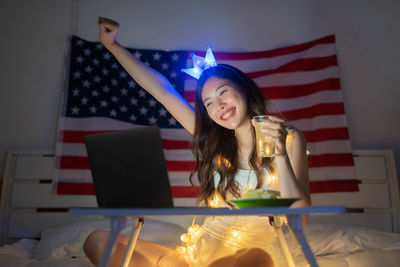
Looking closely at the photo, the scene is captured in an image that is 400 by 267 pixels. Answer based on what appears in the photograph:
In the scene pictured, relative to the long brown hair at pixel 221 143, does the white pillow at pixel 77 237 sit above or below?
below

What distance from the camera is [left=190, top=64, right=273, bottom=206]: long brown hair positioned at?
5.85 feet

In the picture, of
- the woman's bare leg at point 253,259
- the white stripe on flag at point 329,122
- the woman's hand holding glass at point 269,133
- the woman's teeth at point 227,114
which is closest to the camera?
the woman's hand holding glass at point 269,133

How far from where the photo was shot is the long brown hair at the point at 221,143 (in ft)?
5.85

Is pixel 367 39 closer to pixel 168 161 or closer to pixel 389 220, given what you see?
pixel 389 220

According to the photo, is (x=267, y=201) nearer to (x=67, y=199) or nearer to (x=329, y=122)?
(x=329, y=122)

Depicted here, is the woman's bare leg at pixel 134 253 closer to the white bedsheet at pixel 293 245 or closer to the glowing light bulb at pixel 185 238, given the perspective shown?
the glowing light bulb at pixel 185 238

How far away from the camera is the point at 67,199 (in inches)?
121

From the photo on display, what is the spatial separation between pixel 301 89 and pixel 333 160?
2.20 feet

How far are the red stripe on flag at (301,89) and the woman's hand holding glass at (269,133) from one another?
6.69 feet

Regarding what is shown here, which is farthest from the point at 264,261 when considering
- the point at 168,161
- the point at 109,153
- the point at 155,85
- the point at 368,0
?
the point at 368,0

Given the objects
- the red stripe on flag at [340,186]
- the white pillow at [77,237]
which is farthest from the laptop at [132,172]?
the red stripe on flag at [340,186]

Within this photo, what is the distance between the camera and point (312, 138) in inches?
124

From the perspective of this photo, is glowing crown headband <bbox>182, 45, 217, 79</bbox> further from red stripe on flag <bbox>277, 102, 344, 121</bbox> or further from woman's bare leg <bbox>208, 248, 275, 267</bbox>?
red stripe on flag <bbox>277, 102, 344, 121</bbox>

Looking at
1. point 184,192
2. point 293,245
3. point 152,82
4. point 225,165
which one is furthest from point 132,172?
point 184,192
